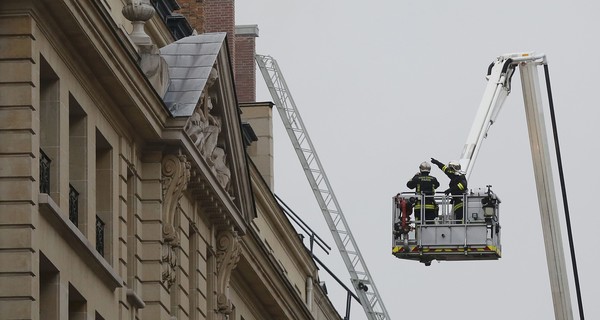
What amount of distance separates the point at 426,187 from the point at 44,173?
23.1m

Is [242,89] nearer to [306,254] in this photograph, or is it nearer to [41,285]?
[306,254]

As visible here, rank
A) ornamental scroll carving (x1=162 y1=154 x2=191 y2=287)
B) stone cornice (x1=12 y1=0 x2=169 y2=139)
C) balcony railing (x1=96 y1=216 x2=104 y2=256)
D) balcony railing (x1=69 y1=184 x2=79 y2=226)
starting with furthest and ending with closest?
ornamental scroll carving (x1=162 y1=154 x2=191 y2=287)
balcony railing (x1=96 y1=216 x2=104 y2=256)
balcony railing (x1=69 y1=184 x2=79 y2=226)
stone cornice (x1=12 y1=0 x2=169 y2=139)

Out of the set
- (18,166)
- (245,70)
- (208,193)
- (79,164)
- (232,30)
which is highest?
(245,70)

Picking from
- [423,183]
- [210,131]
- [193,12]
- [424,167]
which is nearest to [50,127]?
[210,131]

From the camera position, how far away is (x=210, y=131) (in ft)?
181

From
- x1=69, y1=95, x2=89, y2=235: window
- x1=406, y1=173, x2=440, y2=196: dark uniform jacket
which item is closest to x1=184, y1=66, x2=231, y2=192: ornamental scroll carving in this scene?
x1=69, y1=95, x2=89, y2=235: window

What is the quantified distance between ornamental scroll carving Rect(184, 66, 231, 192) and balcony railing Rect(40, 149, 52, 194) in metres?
7.68

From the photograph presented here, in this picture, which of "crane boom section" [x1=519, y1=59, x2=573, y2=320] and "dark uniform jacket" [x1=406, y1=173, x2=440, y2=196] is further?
"crane boom section" [x1=519, y1=59, x2=573, y2=320]

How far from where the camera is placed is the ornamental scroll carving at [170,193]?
51625mm

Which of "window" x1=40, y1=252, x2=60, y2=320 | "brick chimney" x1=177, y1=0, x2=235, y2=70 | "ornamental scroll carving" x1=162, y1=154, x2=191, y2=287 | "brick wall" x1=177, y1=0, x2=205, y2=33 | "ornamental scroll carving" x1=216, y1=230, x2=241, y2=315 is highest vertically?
"brick chimney" x1=177, y1=0, x2=235, y2=70

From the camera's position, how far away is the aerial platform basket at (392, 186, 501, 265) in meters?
65.6

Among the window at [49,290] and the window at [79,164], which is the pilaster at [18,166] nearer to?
the window at [49,290]

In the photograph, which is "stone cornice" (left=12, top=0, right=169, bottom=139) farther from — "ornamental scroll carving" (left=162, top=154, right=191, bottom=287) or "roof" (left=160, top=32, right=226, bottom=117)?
"roof" (left=160, top=32, right=226, bottom=117)

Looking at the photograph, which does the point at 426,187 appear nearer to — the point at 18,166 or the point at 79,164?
the point at 79,164
